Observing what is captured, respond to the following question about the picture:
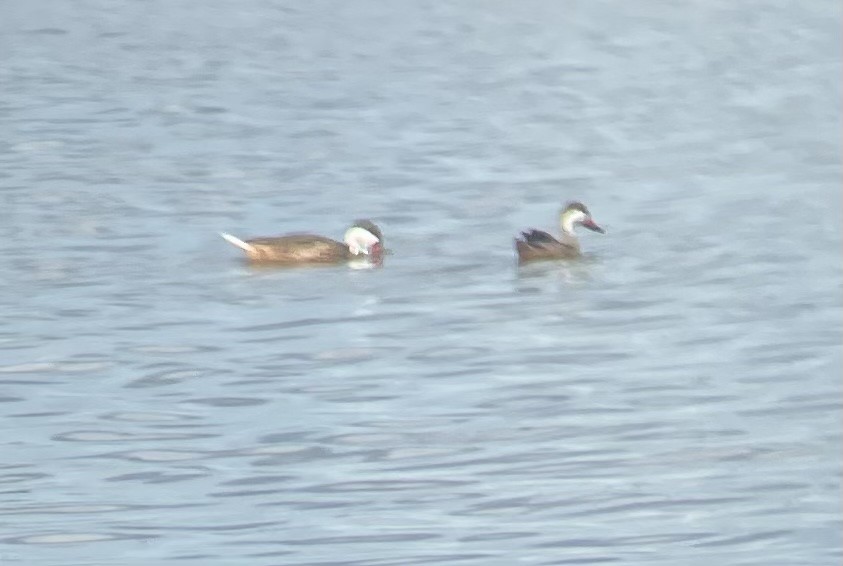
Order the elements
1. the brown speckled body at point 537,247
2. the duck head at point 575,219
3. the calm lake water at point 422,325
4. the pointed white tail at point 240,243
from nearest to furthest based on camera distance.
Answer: the calm lake water at point 422,325 < the pointed white tail at point 240,243 < the brown speckled body at point 537,247 < the duck head at point 575,219

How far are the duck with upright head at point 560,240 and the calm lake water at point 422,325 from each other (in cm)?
19

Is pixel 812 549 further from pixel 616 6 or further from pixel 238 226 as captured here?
pixel 616 6

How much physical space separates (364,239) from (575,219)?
1634 mm

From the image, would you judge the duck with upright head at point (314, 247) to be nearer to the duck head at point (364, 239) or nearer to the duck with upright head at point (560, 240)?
the duck head at point (364, 239)

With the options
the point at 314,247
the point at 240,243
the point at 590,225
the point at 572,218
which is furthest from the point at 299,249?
the point at 590,225

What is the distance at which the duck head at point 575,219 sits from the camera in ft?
54.2

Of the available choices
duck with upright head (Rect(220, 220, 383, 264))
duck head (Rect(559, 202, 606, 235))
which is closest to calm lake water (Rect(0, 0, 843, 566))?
duck with upright head (Rect(220, 220, 383, 264))

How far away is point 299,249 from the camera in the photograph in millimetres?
15672

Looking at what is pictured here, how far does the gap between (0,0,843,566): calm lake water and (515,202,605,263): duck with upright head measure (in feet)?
0.62

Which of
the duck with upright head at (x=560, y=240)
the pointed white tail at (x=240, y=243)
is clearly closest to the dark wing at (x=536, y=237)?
the duck with upright head at (x=560, y=240)

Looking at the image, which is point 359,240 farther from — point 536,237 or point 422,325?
point 422,325

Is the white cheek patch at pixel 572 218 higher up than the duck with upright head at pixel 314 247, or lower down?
higher up

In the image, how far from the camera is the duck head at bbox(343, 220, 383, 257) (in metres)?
15.8

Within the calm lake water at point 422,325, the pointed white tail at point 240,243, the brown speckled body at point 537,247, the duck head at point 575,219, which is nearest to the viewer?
the calm lake water at point 422,325
